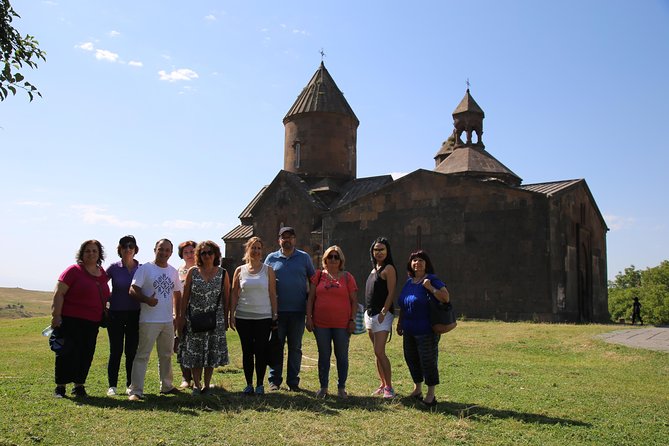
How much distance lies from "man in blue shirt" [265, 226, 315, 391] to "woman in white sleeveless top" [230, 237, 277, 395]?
0.18m

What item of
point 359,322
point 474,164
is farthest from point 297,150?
point 359,322

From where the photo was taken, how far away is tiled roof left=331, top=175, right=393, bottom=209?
21.3 metres

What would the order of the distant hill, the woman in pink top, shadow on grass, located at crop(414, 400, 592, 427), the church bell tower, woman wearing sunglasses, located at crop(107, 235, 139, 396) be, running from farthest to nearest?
the distant hill, the church bell tower, woman wearing sunglasses, located at crop(107, 235, 139, 396), the woman in pink top, shadow on grass, located at crop(414, 400, 592, 427)

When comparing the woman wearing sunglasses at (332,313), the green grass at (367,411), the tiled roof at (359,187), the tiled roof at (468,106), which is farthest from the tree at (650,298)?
the woman wearing sunglasses at (332,313)

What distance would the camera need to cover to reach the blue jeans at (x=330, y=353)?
5.23m

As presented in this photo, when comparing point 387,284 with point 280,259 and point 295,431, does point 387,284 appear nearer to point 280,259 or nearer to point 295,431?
point 280,259

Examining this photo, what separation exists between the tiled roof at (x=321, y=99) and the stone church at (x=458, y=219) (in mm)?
52

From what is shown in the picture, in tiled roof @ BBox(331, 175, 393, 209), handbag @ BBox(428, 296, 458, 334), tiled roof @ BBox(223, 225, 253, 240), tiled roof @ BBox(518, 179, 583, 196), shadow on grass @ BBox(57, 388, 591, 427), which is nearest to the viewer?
shadow on grass @ BBox(57, 388, 591, 427)

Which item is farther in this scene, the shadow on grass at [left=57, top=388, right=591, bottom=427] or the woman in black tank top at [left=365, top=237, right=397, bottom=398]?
the woman in black tank top at [left=365, top=237, right=397, bottom=398]

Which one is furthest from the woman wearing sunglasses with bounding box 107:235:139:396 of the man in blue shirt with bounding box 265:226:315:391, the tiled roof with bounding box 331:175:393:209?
the tiled roof with bounding box 331:175:393:209

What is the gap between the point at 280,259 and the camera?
18.4 feet

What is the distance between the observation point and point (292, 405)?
4801 mm

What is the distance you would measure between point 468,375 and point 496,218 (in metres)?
10.1

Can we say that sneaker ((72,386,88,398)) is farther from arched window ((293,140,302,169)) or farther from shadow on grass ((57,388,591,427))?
arched window ((293,140,302,169))
